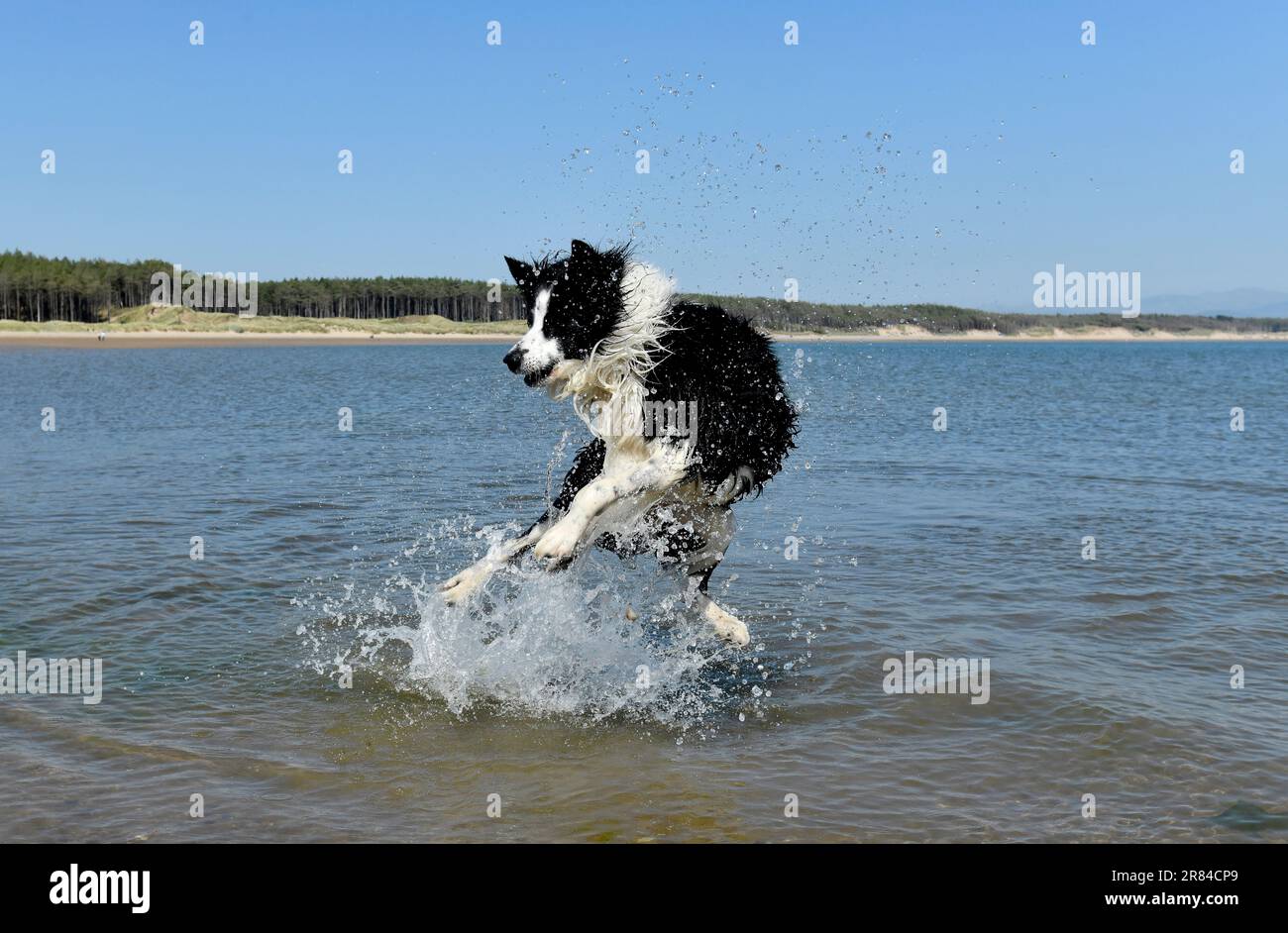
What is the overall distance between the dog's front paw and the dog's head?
90 cm

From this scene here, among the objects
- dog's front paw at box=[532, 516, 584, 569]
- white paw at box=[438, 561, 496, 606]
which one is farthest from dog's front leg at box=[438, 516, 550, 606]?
dog's front paw at box=[532, 516, 584, 569]

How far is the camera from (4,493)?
13539mm

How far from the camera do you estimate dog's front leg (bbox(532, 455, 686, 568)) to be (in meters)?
5.95

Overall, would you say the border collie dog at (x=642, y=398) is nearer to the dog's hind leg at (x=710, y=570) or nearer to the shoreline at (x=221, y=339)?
the dog's hind leg at (x=710, y=570)

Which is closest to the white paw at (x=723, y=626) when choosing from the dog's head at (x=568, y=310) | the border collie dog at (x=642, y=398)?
the border collie dog at (x=642, y=398)

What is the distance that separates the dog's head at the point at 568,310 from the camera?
6.23 meters

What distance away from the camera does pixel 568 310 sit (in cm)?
629

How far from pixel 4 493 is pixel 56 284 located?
10740cm

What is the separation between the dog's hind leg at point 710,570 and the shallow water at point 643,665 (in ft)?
A: 0.60

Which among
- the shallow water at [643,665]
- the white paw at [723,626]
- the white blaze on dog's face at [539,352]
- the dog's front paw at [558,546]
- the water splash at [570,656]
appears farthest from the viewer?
the white paw at [723,626]

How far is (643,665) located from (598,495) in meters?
1.48

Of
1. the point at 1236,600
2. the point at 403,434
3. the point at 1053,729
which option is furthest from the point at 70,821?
the point at 403,434

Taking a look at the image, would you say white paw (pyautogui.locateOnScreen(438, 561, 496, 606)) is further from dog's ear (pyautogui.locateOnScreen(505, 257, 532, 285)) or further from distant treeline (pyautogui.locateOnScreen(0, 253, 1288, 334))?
distant treeline (pyautogui.locateOnScreen(0, 253, 1288, 334))

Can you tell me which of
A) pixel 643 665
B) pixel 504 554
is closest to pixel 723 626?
pixel 643 665
